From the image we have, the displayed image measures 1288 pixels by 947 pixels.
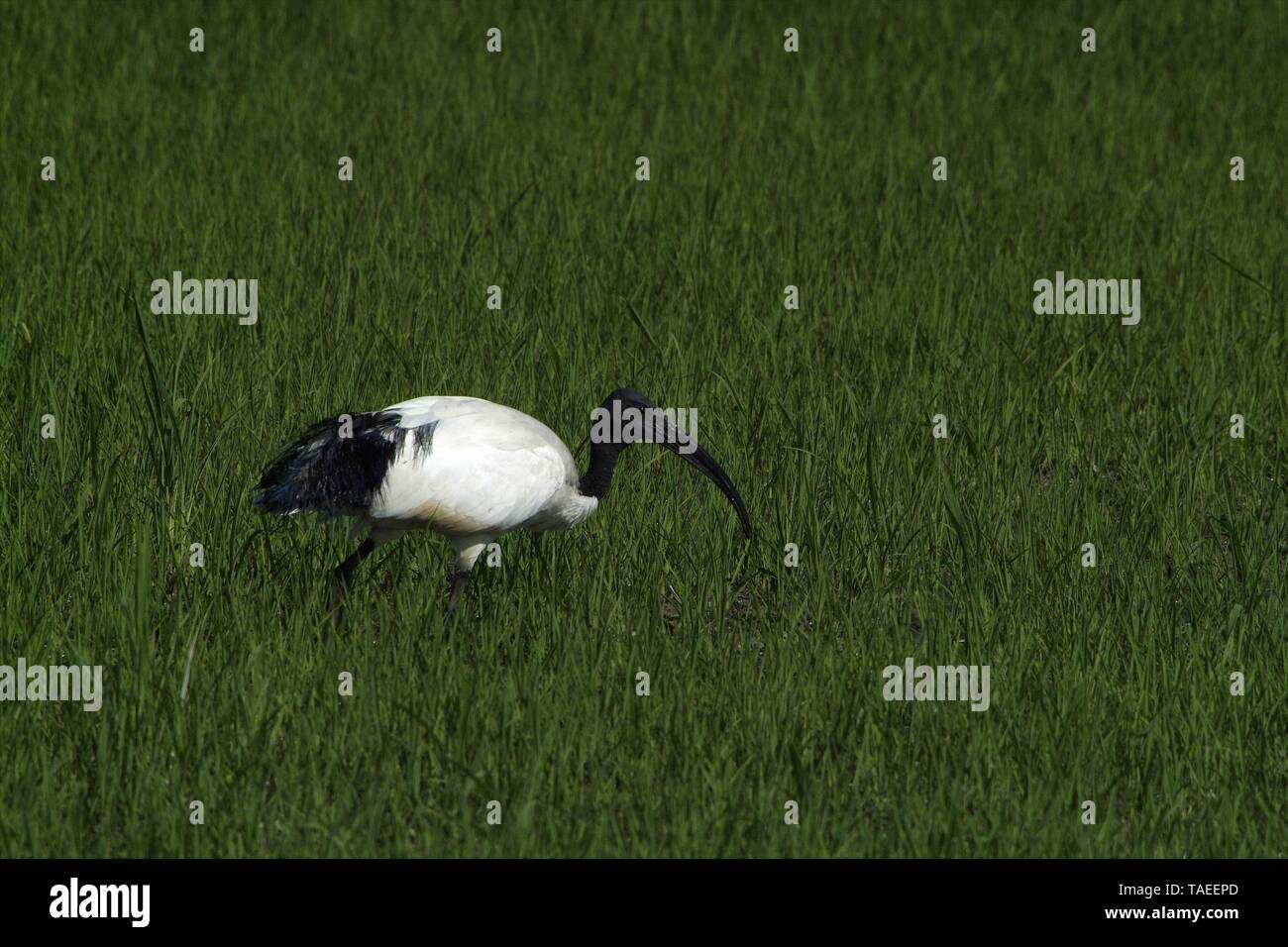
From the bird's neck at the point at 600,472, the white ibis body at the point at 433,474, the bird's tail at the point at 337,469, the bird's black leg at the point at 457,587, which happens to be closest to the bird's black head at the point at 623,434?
the bird's neck at the point at 600,472

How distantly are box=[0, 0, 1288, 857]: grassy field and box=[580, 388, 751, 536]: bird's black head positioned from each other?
0.26m

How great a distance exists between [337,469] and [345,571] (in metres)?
0.35

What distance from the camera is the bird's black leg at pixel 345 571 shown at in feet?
15.7

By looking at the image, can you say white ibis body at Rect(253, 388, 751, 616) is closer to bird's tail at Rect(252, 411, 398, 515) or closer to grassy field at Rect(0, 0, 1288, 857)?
bird's tail at Rect(252, 411, 398, 515)

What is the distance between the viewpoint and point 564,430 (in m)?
6.22

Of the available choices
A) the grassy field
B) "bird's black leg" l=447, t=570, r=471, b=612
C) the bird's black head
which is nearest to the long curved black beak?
the bird's black head

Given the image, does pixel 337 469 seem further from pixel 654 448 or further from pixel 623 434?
pixel 654 448

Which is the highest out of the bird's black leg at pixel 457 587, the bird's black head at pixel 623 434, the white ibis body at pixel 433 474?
the bird's black head at pixel 623 434

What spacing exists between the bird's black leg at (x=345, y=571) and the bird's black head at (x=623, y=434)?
65 cm

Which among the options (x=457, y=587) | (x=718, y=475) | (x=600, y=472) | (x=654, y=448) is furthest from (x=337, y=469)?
(x=654, y=448)

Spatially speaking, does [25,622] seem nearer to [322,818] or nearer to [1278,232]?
[322,818]

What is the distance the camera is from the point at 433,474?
15.3 ft

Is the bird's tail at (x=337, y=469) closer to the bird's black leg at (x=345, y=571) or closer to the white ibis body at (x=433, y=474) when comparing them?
the white ibis body at (x=433, y=474)

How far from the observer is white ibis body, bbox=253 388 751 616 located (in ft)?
15.3
